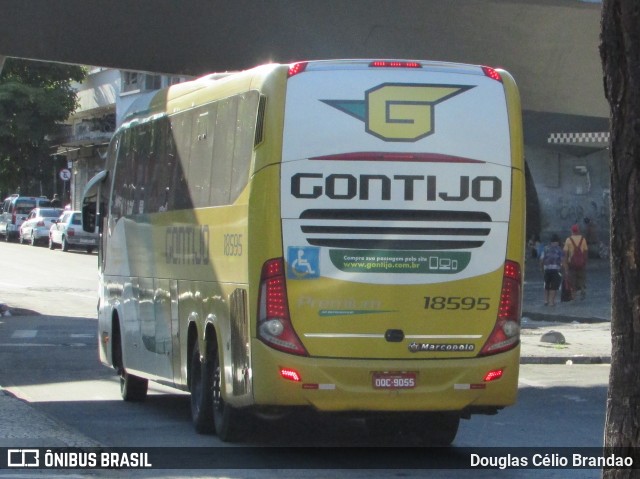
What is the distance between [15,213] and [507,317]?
5571 centimetres

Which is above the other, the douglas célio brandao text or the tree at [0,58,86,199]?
the tree at [0,58,86,199]

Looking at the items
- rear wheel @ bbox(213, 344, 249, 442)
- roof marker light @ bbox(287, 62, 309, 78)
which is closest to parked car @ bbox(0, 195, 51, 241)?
rear wheel @ bbox(213, 344, 249, 442)

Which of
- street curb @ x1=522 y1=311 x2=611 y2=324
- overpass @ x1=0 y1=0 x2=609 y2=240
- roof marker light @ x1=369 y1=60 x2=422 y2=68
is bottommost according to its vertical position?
street curb @ x1=522 y1=311 x2=611 y2=324

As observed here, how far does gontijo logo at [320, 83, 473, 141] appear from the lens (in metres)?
9.62

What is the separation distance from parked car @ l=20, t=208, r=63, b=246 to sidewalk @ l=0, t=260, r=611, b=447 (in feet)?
82.3

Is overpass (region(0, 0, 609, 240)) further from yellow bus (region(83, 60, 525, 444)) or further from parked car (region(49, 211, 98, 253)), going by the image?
parked car (region(49, 211, 98, 253))

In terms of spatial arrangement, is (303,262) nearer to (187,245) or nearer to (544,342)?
(187,245)

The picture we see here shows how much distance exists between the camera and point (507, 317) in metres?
9.72

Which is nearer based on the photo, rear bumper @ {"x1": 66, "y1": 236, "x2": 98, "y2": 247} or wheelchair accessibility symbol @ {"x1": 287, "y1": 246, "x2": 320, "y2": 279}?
wheelchair accessibility symbol @ {"x1": 287, "y1": 246, "x2": 320, "y2": 279}

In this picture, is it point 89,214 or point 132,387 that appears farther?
point 89,214

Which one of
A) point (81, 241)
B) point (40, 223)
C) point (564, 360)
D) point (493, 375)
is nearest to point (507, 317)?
point (493, 375)

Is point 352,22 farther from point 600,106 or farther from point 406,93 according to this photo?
point 406,93

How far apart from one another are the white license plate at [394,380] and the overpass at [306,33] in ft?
32.9

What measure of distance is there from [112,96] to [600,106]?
46.9 m
